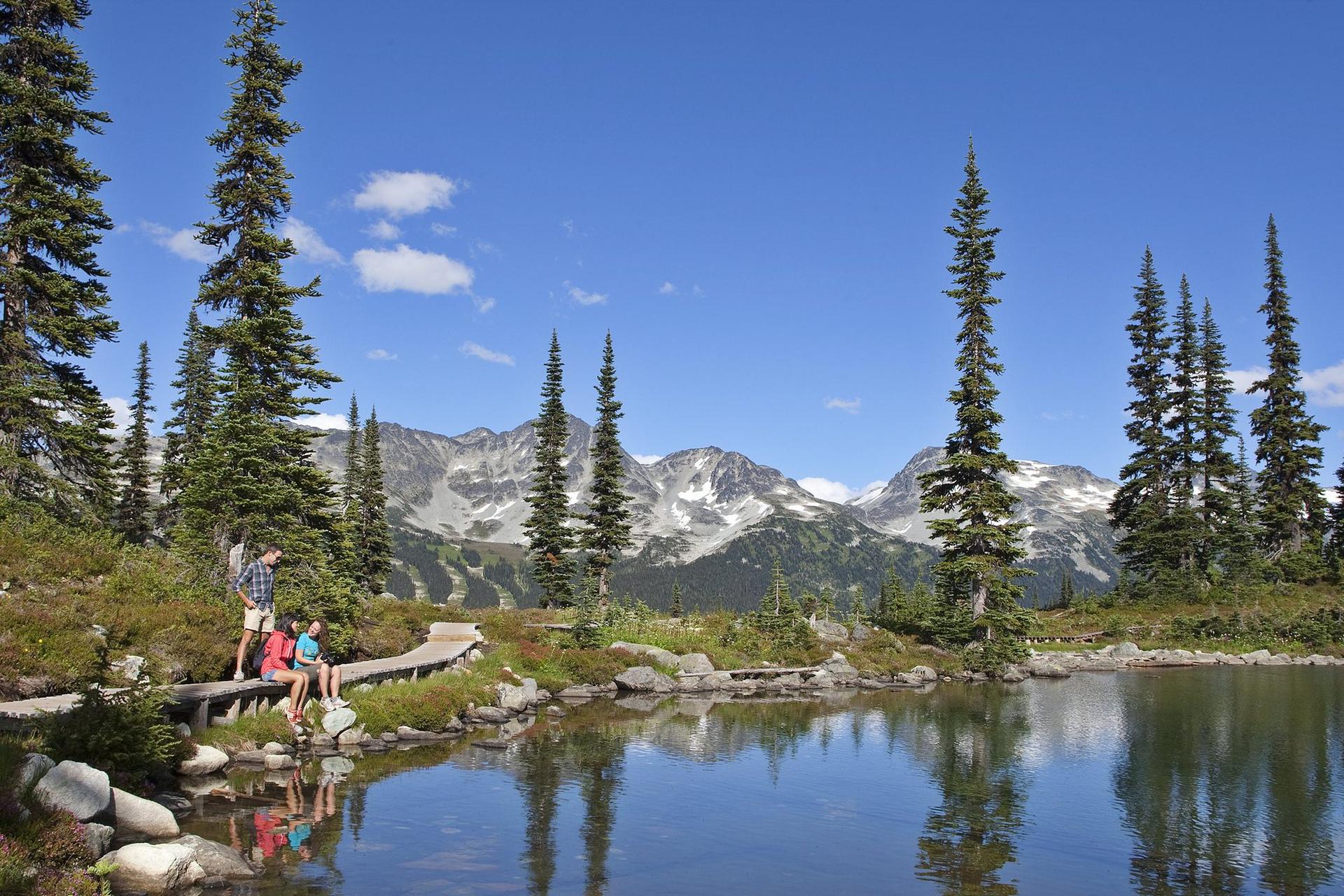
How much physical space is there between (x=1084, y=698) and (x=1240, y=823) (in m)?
19.1

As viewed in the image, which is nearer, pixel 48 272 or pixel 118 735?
pixel 118 735

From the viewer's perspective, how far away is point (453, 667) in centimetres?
3100

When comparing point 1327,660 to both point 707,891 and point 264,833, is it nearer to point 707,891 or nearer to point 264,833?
point 707,891

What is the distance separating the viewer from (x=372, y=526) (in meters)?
67.2

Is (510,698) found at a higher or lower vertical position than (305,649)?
lower

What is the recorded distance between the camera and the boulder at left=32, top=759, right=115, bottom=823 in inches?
423

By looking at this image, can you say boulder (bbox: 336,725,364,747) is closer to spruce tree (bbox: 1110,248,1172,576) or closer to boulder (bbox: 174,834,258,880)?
boulder (bbox: 174,834,258,880)

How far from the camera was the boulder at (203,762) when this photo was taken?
16.4 metres

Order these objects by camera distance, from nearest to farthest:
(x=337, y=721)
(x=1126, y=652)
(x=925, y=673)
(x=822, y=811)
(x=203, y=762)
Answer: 1. (x=203, y=762)
2. (x=822, y=811)
3. (x=337, y=721)
4. (x=925, y=673)
5. (x=1126, y=652)

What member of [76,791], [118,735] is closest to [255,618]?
[118,735]

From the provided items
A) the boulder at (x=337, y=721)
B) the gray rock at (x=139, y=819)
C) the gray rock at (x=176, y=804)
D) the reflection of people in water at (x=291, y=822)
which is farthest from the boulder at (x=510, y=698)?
the gray rock at (x=139, y=819)

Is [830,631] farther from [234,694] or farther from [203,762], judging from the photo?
[203,762]

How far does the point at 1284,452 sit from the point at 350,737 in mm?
69688

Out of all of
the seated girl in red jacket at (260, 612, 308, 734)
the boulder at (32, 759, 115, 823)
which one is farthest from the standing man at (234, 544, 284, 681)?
the boulder at (32, 759, 115, 823)
